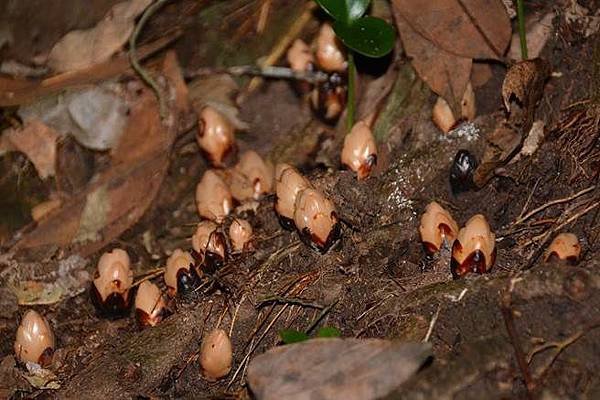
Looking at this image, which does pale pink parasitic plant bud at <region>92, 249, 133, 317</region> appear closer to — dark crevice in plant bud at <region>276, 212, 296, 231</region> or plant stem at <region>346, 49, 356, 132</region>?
dark crevice in plant bud at <region>276, 212, 296, 231</region>

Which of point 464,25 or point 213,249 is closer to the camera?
point 213,249

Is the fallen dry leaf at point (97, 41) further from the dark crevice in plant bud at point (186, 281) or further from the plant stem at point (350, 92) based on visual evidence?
the dark crevice in plant bud at point (186, 281)

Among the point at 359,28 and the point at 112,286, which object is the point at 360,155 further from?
the point at 112,286

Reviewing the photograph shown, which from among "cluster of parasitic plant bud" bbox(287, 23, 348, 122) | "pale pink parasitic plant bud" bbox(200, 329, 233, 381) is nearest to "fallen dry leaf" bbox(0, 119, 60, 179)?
"cluster of parasitic plant bud" bbox(287, 23, 348, 122)

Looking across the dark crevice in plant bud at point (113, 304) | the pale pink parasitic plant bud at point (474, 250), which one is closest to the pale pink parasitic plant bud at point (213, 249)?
the dark crevice in plant bud at point (113, 304)

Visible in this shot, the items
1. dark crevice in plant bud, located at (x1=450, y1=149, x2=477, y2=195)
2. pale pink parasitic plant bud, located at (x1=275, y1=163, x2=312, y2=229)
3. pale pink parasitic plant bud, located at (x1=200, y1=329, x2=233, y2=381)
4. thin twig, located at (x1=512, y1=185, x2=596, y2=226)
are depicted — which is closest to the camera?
pale pink parasitic plant bud, located at (x1=200, y1=329, x2=233, y2=381)

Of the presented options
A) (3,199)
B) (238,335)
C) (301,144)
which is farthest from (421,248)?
(3,199)

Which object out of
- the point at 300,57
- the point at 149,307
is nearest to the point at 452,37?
the point at 300,57
